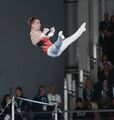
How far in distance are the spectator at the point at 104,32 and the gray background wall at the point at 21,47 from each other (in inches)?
57.1

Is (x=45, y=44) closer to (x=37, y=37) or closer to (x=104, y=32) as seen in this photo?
(x=37, y=37)

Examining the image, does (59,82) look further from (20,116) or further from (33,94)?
(20,116)

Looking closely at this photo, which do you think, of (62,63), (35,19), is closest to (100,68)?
(62,63)

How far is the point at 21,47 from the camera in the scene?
1554cm

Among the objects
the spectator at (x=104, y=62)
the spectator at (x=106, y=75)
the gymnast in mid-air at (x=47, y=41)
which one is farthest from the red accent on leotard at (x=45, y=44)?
the spectator at (x=104, y=62)

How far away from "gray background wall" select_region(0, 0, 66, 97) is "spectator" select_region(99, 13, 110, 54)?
145cm

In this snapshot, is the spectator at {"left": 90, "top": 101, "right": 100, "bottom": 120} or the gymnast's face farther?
the spectator at {"left": 90, "top": 101, "right": 100, "bottom": 120}

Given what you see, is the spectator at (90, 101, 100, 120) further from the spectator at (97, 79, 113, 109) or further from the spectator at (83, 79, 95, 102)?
the spectator at (83, 79, 95, 102)

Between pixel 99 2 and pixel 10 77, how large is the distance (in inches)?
180

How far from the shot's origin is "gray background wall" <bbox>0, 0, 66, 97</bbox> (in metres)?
15.2

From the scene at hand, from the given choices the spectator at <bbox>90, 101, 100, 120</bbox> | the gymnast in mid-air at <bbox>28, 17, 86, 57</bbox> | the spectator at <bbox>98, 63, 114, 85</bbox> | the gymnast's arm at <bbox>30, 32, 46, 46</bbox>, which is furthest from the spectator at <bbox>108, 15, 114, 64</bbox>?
the gymnast's arm at <bbox>30, 32, 46, 46</bbox>

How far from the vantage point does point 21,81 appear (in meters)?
15.6

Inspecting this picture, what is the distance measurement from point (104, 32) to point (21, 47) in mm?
2472

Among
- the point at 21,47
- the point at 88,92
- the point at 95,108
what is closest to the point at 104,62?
the point at 88,92
